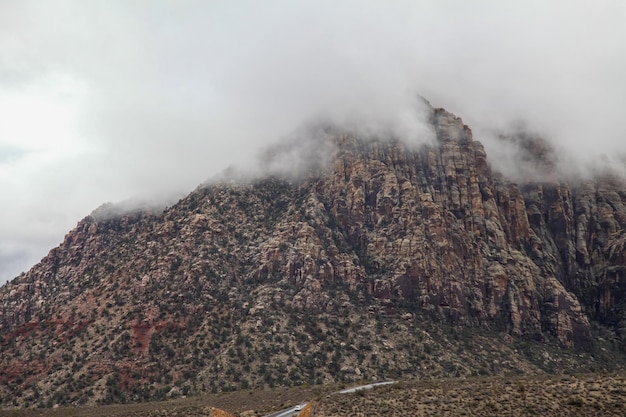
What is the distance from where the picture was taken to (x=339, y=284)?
110188 mm

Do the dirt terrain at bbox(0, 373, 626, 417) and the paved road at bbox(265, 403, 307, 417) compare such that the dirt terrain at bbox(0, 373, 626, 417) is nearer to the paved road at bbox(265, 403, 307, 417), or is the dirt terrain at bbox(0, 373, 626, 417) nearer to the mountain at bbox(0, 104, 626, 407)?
the paved road at bbox(265, 403, 307, 417)

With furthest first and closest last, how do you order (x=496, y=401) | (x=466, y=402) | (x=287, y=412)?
(x=287, y=412)
(x=466, y=402)
(x=496, y=401)

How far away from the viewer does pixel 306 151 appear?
486 ft

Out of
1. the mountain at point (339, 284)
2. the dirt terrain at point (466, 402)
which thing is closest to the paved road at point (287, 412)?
the dirt terrain at point (466, 402)

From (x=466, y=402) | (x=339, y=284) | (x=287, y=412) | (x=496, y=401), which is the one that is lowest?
(x=496, y=401)

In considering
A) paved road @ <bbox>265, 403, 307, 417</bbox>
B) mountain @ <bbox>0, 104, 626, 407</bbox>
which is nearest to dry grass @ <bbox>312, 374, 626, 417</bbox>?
paved road @ <bbox>265, 403, 307, 417</bbox>

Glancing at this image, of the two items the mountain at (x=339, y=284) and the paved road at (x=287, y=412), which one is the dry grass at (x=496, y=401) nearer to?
the paved road at (x=287, y=412)

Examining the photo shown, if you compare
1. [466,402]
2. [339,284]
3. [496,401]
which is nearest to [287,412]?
[466,402]

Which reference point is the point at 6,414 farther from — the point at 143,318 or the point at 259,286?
the point at 259,286

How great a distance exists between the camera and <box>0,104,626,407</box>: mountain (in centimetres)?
8500

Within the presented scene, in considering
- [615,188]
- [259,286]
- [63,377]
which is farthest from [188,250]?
[615,188]

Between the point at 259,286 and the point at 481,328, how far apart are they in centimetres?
5565

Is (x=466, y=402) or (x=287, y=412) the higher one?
(x=287, y=412)

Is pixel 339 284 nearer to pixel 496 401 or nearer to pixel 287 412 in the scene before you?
pixel 287 412
